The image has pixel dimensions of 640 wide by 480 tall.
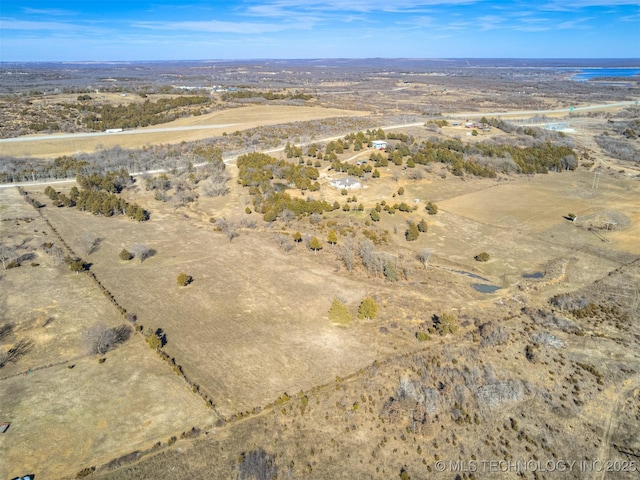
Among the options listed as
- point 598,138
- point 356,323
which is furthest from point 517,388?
point 598,138

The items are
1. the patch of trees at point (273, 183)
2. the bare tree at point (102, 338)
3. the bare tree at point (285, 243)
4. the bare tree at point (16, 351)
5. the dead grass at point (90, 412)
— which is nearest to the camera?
the dead grass at point (90, 412)

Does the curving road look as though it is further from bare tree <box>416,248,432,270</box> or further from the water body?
the water body

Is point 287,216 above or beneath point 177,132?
beneath

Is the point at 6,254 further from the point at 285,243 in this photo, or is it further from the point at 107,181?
the point at 285,243

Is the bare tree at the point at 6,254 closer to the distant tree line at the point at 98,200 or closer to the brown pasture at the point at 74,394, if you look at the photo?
the brown pasture at the point at 74,394

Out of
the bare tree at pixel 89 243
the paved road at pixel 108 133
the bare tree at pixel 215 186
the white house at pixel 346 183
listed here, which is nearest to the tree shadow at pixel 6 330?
the bare tree at pixel 89 243

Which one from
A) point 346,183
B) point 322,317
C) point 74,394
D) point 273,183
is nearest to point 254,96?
point 273,183
